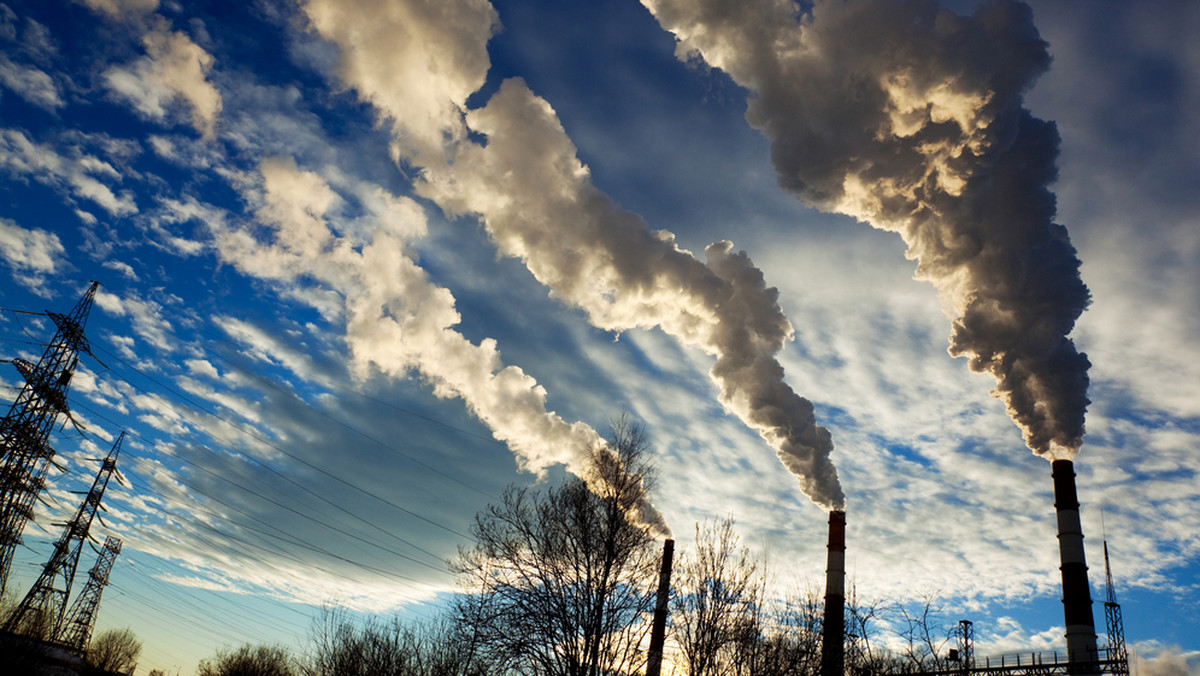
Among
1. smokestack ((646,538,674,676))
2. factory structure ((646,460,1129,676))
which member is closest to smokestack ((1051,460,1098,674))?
factory structure ((646,460,1129,676))

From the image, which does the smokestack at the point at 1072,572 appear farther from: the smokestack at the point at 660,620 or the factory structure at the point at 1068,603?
the smokestack at the point at 660,620

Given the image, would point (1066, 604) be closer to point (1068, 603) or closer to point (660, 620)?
point (1068, 603)

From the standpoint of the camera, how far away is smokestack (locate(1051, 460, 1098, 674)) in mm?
26391

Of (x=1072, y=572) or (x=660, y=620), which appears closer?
(x=660, y=620)

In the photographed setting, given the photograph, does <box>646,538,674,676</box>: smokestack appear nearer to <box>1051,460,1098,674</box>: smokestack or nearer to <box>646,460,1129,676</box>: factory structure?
<box>646,460,1129,676</box>: factory structure

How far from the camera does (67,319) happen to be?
91.6 feet

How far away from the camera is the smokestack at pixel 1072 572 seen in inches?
1039

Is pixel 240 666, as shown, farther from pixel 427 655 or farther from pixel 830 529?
pixel 830 529

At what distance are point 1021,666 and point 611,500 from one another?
895 inches

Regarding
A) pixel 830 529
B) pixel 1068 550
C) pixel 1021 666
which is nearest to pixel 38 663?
pixel 830 529

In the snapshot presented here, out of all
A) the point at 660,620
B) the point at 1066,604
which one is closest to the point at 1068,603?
the point at 1066,604

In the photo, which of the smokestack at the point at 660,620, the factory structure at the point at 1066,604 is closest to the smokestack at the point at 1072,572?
the factory structure at the point at 1066,604

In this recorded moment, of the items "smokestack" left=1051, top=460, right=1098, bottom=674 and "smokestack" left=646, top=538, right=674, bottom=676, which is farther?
"smokestack" left=1051, top=460, right=1098, bottom=674

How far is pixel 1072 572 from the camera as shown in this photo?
90.2 ft
